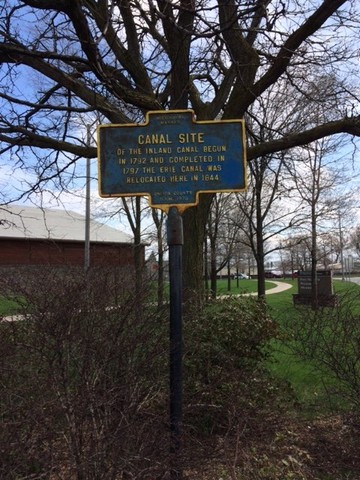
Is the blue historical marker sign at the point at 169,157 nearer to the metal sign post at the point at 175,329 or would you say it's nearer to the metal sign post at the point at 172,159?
the metal sign post at the point at 172,159

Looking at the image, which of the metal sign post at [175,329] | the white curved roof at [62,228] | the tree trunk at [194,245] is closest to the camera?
the metal sign post at [175,329]

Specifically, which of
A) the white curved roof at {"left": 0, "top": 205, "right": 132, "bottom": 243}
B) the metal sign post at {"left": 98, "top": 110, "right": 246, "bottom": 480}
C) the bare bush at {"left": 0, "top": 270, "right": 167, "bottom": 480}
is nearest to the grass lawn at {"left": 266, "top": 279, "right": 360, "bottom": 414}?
the metal sign post at {"left": 98, "top": 110, "right": 246, "bottom": 480}

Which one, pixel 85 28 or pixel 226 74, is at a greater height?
pixel 226 74

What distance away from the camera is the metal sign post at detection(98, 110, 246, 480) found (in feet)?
14.0

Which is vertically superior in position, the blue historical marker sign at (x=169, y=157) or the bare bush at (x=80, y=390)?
the blue historical marker sign at (x=169, y=157)

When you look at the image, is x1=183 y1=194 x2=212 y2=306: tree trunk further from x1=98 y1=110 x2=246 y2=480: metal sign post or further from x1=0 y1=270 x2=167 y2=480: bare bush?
x1=0 y1=270 x2=167 y2=480: bare bush

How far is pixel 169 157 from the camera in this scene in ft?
14.1

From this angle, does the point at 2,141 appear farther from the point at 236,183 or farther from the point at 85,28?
the point at 236,183

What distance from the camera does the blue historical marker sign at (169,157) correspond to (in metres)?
4.27

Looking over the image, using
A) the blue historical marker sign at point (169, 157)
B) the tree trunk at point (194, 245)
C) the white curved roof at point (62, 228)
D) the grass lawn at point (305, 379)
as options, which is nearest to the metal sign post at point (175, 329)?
the blue historical marker sign at point (169, 157)

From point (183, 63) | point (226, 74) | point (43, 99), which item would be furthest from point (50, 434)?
point (226, 74)

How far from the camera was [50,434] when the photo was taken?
2.91 meters

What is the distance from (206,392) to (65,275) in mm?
1705

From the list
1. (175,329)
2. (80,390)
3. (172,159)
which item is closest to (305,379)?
(175,329)
